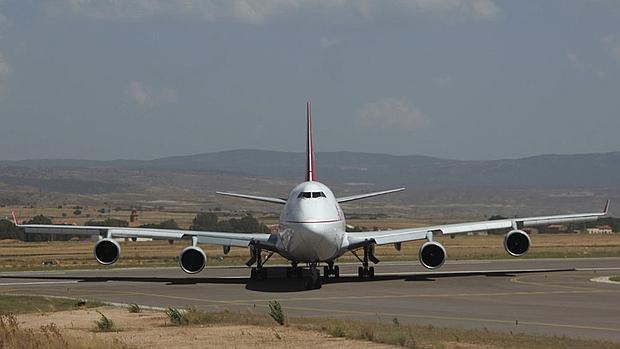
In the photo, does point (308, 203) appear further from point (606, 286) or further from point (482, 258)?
point (482, 258)

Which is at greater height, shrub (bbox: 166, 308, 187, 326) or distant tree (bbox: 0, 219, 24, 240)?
distant tree (bbox: 0, 219, 24, 240)

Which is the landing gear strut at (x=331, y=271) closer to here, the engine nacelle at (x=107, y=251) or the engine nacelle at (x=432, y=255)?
the engine nacelle at (x=432, y=255)

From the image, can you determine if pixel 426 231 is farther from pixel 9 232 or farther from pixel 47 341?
pixel 9 232

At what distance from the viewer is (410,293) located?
39.1 metres

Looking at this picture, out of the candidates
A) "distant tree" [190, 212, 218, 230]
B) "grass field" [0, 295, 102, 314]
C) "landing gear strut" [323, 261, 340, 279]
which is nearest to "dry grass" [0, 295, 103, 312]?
"grass field" [0, 295, 102, 314]

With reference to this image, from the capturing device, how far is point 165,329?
26875mm

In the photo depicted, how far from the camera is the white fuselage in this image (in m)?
39.9

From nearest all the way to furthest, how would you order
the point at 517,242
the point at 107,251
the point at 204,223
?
the point at 107,251 < the point at 517,242 < the point at 204,223

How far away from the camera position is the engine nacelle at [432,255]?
1775 inches

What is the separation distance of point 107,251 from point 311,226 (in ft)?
38.5

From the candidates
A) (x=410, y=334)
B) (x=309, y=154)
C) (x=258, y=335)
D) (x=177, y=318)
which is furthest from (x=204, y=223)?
(x=410, y=334)

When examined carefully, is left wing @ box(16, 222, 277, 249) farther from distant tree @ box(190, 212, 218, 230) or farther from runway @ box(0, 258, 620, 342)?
distant tree @ box(190, 212, 218, 230)

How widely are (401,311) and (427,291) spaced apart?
7.76 meters

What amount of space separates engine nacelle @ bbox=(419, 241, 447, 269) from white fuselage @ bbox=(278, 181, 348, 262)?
431 centimetres
